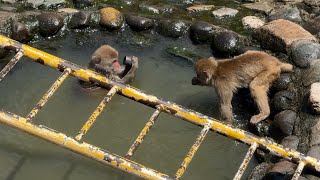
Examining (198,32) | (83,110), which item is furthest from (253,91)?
(83,110)

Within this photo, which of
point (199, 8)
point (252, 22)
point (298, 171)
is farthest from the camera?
point (199, 8)

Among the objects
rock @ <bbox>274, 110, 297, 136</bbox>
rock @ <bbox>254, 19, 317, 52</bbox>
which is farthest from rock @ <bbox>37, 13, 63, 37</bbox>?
rock @ <bbox>274, 110, 297, 136</bbox>

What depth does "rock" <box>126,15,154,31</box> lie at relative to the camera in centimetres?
867

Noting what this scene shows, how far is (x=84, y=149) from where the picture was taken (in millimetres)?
4980

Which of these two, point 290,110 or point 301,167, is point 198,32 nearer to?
point 290,110

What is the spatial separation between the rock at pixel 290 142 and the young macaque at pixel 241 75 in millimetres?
802

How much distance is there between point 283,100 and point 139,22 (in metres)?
2.66

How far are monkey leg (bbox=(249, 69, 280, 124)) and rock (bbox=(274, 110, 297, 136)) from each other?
0.29 meters

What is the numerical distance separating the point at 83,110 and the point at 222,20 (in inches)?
112

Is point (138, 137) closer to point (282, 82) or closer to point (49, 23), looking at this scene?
point (282, 82)

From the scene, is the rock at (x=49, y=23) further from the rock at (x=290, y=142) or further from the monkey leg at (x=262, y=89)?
the rock at (x=290, y=142)

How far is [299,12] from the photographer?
8.96 m

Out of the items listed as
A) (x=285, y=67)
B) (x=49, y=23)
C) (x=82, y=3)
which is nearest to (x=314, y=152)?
(x=285, y=67)

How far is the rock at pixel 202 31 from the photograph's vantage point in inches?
336
